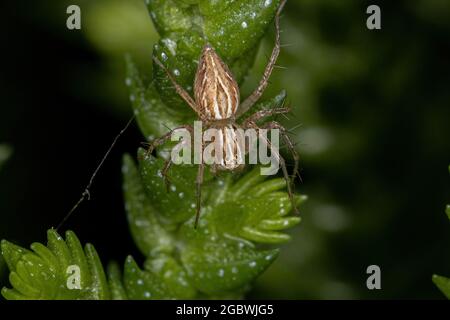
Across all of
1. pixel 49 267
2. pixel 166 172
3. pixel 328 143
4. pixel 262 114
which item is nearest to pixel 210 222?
pixel 166 172

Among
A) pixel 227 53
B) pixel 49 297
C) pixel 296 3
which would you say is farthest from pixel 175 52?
pixel 296 3

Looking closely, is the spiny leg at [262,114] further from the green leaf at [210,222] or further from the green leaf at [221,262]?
the green leaf at [221,262]

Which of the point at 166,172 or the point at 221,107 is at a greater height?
the point at 221,107

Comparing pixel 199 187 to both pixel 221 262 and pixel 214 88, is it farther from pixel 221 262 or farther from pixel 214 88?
A: pixel 214 88

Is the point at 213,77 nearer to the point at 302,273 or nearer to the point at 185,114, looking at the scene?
the point at 185,114

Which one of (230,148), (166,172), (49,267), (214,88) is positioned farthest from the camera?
(230,148)

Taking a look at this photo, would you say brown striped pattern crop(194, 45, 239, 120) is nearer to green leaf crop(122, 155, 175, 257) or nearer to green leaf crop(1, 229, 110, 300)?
green leaf crop(122, 155, 175, 257)

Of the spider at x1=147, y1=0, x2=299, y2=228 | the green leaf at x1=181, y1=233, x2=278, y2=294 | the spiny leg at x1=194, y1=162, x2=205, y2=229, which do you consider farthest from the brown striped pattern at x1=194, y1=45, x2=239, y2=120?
the green leaf at x1=181, y1=233, x2=278, y2=294
